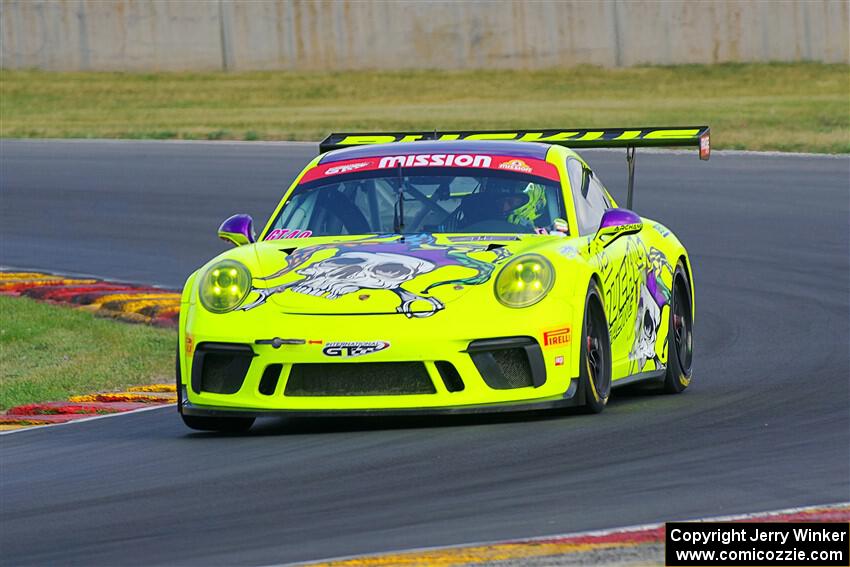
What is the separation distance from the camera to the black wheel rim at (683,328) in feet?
31.1

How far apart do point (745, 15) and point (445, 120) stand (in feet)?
32.5

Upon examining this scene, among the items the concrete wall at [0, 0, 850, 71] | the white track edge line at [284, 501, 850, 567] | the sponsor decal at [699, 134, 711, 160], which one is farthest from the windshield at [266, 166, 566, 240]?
the concrete wall at [0, 0, 850, 71]

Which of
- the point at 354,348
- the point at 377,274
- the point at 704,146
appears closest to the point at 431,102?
the point at 704,146

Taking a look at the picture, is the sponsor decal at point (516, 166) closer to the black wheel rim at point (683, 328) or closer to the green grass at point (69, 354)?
the black wheel rim at point (683, 328)

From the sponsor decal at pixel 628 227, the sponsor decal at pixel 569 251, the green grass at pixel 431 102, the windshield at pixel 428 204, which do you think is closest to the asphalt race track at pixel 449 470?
the sponsor decal at pixel 569 251

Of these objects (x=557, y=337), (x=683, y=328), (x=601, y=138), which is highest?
(x=601, y=138)

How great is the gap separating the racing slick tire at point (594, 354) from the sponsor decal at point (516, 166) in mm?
910

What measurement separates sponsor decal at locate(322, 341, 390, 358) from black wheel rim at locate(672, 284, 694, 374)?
261 centimetres

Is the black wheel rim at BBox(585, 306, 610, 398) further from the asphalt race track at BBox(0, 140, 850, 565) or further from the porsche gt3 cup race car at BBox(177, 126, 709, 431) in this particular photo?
the asphalt race track at BBox(0, 140, 850, 565)

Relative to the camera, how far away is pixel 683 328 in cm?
970

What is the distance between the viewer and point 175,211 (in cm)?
1994

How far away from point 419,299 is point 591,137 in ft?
8.77

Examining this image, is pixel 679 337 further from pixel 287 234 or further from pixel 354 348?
pixel 354 348

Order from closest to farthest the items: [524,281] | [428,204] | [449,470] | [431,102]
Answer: [449,470] → [524,281] → [428,204] → [431,102]
